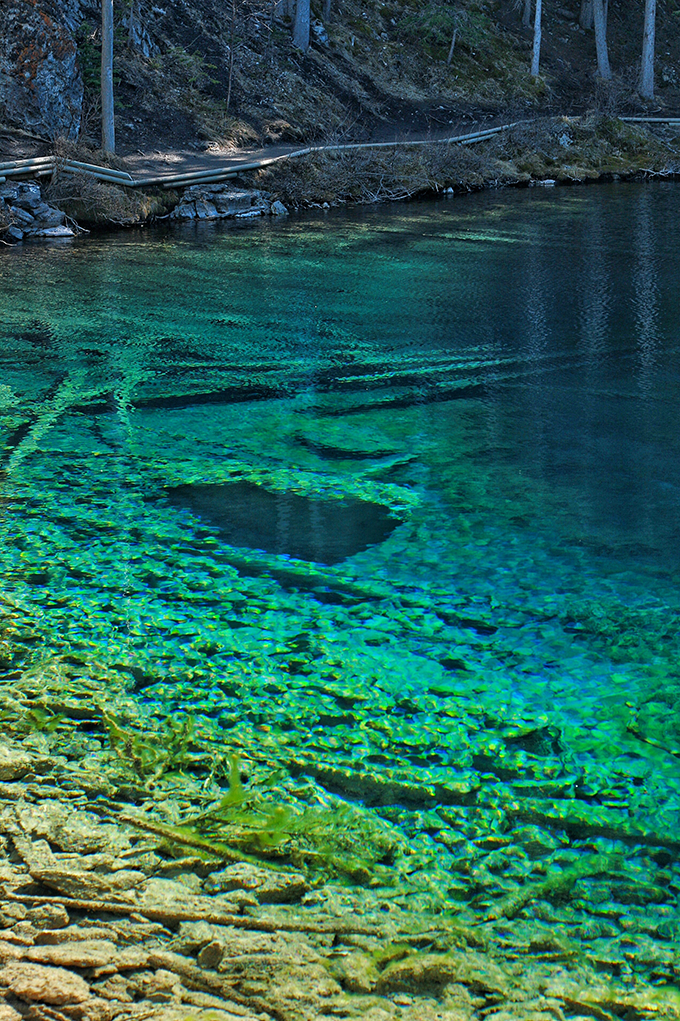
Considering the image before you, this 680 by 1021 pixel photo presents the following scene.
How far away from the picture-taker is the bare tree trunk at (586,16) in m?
35.1

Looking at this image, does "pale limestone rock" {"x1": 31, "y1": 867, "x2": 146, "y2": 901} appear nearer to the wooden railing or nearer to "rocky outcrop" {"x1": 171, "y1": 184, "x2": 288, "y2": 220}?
the wooden railing

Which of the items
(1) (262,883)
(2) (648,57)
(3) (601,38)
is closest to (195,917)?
(1) (262,883)

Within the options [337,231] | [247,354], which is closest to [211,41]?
[337,231]

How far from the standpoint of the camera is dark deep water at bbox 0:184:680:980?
287 centimetres

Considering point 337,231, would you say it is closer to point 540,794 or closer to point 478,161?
point 478,161

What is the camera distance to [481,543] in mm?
4062

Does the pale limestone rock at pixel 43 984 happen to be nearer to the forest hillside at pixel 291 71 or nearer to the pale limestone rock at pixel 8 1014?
the pale limestone rock at pixel 8 1014

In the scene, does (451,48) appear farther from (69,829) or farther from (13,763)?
(69,829)

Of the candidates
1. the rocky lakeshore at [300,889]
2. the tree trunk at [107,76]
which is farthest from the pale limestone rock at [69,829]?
the tree trunk at [107,76]

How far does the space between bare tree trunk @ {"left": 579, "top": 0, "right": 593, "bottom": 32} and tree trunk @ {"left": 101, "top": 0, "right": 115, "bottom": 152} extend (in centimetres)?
2561

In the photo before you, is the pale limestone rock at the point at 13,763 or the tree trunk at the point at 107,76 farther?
the tree trunk at the point at 107,76

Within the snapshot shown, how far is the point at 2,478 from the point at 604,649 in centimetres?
309

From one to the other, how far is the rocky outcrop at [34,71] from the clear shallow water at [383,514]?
8133mm

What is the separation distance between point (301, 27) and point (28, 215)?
14127mm
